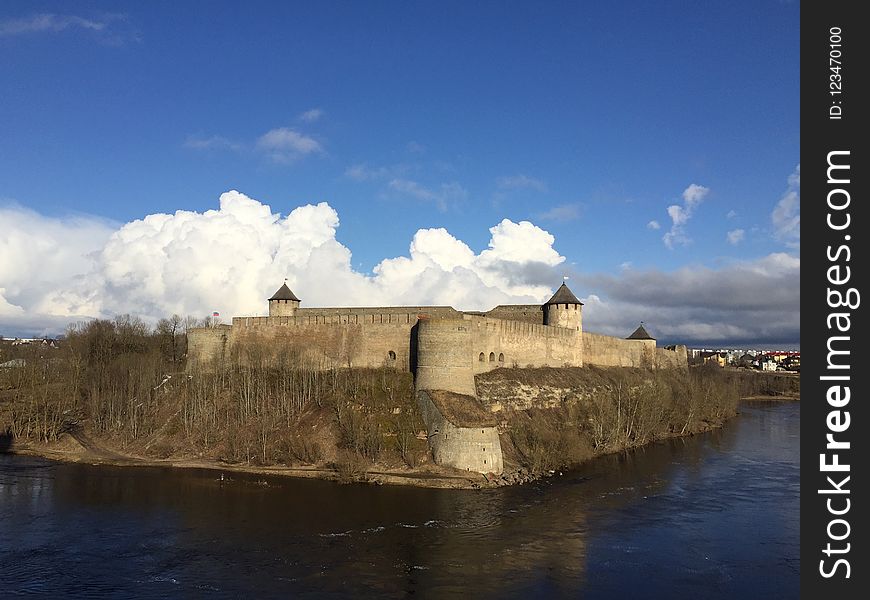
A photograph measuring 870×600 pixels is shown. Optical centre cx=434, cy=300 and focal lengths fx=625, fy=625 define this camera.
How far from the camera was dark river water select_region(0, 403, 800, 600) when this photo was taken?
15305mm

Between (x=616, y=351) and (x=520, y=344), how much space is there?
51.3 feet

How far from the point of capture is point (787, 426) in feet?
156

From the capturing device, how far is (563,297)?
140 feet

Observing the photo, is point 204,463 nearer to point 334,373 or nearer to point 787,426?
point 334,373

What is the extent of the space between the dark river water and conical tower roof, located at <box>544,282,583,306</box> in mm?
15732

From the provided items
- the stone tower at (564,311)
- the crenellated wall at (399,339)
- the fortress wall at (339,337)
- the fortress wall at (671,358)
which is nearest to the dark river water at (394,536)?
the crenellated wall at (399,339)

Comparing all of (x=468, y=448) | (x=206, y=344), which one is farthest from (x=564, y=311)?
(x=206, y=344)

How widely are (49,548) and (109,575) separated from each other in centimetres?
332

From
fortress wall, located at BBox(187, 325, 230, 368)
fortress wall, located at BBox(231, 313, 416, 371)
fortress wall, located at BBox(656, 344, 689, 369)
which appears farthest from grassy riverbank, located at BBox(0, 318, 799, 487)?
fortress wall, located at BBox(656, 344, 689, 369)

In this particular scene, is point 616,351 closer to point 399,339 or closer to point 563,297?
point 563,297

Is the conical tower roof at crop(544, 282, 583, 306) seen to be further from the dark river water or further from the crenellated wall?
the dark river water

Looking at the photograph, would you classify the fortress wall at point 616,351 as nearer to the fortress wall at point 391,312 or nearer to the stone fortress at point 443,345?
the stone fortress at point 443,345
